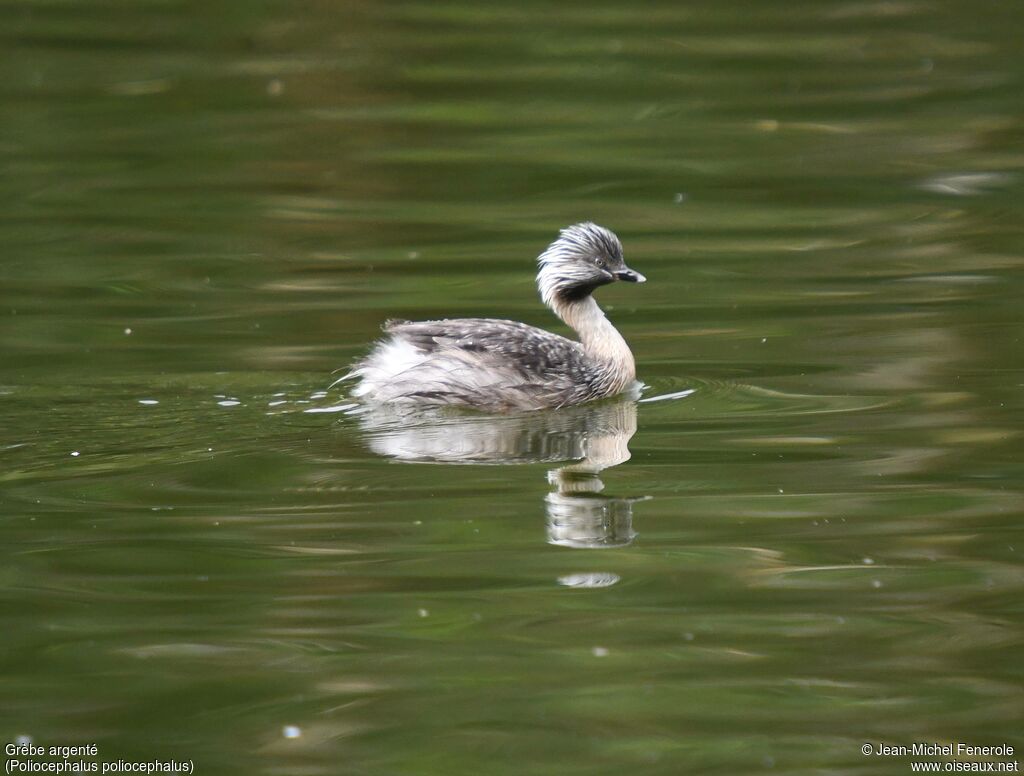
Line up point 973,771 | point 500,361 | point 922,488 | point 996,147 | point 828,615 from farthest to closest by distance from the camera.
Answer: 1. point 996,147
2. point 500,361
3. point 922,488
4. point 828,615
5. point 973,771

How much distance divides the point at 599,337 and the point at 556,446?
121 centimetres

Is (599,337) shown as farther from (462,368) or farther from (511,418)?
(462,368)

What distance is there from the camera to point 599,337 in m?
9.77

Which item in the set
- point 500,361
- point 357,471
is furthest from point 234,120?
point 357,471

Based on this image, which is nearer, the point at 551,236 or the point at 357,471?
the point at 357,471

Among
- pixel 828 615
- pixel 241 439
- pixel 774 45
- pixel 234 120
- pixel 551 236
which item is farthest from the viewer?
pixel 774 45

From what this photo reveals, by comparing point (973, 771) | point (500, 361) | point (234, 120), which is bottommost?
point (973, 771)

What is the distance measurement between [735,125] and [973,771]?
10337 millimetres

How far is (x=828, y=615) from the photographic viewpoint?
6414 millimetres

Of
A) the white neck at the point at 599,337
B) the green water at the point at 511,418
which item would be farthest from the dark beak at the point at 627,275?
the green water at the point at 511,418

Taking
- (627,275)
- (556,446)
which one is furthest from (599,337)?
(556,446)

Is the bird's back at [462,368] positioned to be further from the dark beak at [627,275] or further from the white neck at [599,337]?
the dark beak at [627,275]

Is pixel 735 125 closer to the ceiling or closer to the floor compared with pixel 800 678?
closer to the ceiling

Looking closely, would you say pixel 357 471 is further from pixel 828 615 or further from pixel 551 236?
pixel 551 236
